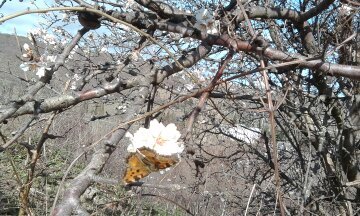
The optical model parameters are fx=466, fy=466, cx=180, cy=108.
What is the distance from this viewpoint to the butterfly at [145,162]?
917 millimetres

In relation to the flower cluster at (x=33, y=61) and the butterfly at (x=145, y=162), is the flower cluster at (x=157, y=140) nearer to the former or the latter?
the butterfly at (x=145, y=162)

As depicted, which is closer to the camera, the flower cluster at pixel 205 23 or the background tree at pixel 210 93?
the background tree at pixel 210 93

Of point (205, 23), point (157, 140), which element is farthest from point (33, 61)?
point (157, 140)

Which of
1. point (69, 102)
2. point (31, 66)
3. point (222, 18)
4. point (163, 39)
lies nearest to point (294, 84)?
point (163, 39)

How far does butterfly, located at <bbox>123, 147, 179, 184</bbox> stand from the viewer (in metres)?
0.92

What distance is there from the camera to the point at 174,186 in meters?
0.87

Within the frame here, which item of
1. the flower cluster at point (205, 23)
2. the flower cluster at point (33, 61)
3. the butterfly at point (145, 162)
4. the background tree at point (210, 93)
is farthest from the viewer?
the flower cluster at point (33, 61)

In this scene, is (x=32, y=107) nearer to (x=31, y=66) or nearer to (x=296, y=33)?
(x=31, y=66)

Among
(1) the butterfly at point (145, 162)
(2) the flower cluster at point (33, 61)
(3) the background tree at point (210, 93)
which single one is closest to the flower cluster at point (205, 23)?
(3) the background tree at point (210, 93)

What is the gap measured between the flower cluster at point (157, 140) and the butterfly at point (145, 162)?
0.04 ft

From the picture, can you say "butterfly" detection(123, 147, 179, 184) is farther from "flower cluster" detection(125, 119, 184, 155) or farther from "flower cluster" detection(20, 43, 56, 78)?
"flower cluster" detection(20, 43, 56, 78)

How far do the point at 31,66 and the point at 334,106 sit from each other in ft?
6.78

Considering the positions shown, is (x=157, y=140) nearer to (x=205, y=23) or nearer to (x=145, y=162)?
(x=145, y=162)

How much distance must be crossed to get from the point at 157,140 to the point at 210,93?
32 cm
